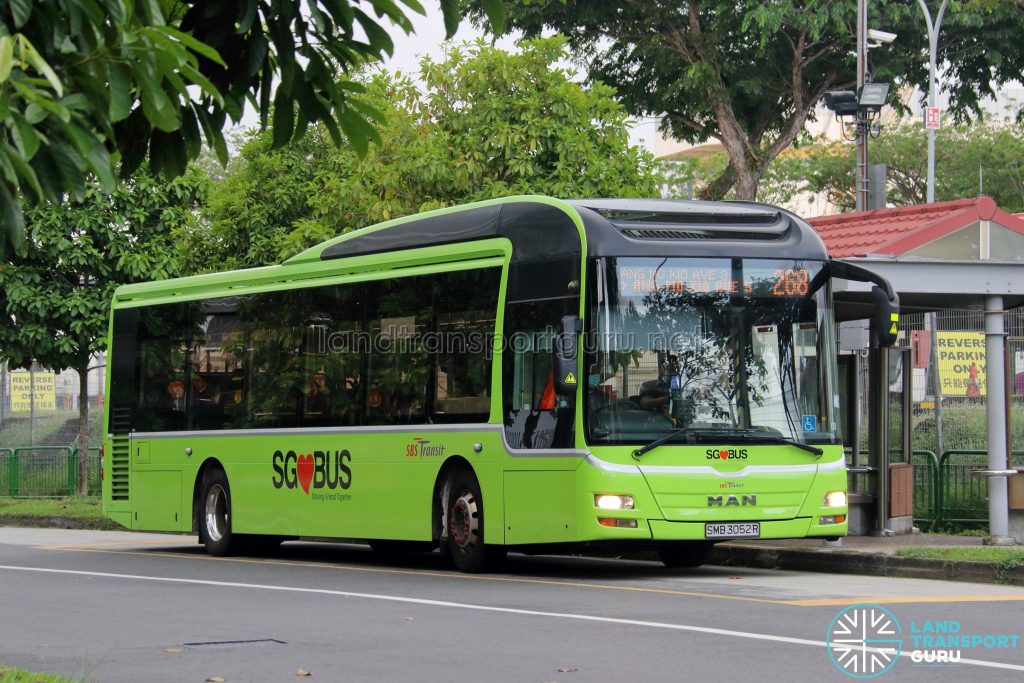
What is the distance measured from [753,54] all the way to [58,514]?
55.5ft

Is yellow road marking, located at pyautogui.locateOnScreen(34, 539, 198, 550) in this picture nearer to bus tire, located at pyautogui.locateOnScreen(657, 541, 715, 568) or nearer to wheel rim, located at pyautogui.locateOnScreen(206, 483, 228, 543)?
wheel rim, located at pyautogui.locateOnScreen(206, 483, 228, 543)

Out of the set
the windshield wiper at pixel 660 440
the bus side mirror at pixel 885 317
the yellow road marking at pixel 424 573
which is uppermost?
the bus side mirror at pixel 885 317

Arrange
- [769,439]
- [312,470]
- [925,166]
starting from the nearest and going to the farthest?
1. [769,439]
2. [312,470]
3. [925,166]

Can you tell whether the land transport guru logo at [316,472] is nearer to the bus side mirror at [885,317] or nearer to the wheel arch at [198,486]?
the wheel arch at [198,486]

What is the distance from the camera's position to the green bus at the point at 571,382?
1434cm

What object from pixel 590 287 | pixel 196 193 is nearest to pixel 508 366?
pixel 590 287

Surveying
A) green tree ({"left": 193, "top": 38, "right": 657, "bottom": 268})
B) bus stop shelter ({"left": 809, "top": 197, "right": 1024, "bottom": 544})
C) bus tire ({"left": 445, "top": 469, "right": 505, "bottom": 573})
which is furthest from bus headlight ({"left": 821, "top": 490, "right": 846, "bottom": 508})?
green tree ({"left": 193, "top": 38, "right": 657, "bottom": 268})

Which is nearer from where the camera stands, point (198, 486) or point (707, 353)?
point (707, 353)

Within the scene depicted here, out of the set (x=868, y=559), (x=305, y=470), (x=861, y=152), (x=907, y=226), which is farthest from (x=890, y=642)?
(x=861, y=152)

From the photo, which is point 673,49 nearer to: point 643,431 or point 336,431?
point 336,431

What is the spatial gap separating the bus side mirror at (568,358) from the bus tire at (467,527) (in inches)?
68.4

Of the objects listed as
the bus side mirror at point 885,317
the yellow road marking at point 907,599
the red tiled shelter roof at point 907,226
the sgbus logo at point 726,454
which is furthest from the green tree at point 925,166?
the yellow road marking at point 907,599

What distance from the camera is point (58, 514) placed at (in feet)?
90.7

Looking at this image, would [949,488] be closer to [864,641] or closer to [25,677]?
[864,641]
